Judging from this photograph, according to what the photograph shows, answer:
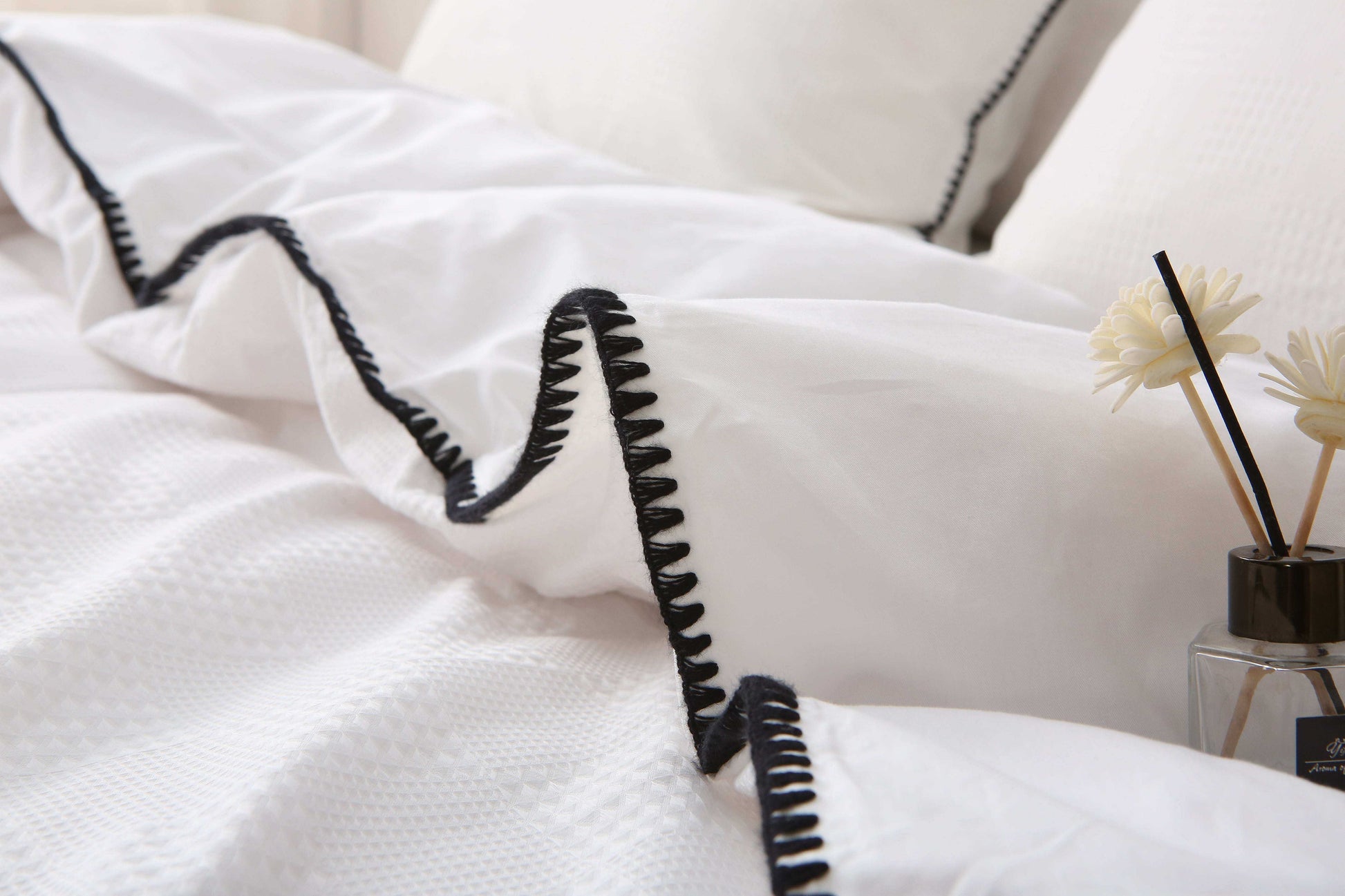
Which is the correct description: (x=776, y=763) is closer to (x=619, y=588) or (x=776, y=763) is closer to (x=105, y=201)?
(x=619, y=588)

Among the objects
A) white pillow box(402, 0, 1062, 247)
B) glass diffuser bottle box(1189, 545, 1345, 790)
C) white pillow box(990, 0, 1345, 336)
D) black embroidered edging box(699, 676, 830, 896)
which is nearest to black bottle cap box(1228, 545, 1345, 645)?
glass diffuser bottle box(1189, 545, 1345, 790)

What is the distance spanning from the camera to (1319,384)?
315mm

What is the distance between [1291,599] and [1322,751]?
0.05 metres

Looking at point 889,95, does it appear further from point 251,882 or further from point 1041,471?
point 251,882

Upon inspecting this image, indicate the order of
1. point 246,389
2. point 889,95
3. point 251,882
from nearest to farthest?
point 251,882
point 246,389
point 889,95

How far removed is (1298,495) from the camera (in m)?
0.39

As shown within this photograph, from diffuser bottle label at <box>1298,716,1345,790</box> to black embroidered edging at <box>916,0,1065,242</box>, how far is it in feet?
2.13

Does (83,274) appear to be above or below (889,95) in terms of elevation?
below

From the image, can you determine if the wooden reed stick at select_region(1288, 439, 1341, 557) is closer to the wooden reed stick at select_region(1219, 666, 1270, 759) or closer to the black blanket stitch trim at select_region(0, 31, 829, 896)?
the wooden reed stick at select_region(1219, 666, 1270, 759)

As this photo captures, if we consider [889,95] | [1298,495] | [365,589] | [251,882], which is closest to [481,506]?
[365,589]

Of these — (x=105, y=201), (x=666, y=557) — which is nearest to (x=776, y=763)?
(x=666, y=557)

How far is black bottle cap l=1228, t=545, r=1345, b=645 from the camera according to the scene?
11.9 inches

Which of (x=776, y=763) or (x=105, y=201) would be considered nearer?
(x=776, y=763)

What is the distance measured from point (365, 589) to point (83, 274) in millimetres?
379
